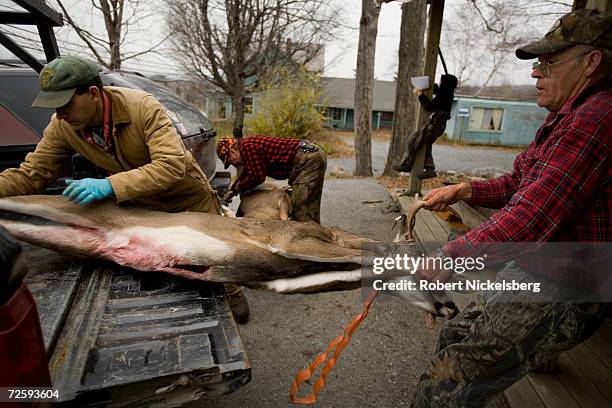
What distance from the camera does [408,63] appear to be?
8820mm

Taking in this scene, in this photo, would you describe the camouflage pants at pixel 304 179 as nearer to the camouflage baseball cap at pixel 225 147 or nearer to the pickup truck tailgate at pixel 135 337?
the camouflage baseball cap at pixel 225 147

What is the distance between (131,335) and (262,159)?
335 centimetres

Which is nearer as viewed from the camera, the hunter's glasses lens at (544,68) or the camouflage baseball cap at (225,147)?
the hunter's glasses lens at (544,68)

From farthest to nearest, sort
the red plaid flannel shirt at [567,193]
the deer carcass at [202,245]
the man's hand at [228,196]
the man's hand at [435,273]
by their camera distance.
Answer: the man's hand at [228,196] < the deer carcass at [202,245] < the man's hand at [435,273] < the red plaid flannel shirt at [567,193]

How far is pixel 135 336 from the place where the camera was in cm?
147

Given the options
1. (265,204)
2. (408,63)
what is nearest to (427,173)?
(265,204)

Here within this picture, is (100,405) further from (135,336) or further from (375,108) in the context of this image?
(375,108)

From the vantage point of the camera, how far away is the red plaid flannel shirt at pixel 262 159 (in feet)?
15.0

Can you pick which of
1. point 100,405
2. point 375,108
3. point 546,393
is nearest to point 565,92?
point 546,393

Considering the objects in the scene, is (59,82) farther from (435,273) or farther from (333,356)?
(435,273)

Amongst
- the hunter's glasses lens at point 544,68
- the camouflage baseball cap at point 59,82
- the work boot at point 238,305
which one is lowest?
the work boot at point 238,305

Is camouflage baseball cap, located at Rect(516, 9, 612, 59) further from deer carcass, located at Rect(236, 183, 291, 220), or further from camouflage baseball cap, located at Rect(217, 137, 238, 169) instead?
camouflage baseball cap, located at Rect(217, 137, 238, 169)

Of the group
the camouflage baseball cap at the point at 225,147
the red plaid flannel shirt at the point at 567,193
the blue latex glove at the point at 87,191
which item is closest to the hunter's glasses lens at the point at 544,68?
the red plaid flannel shirt at the point at 567,193

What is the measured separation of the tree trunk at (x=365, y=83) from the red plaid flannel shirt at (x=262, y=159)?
579cm
